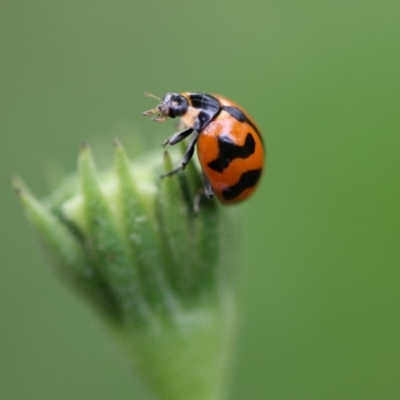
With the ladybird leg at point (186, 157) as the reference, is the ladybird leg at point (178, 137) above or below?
above

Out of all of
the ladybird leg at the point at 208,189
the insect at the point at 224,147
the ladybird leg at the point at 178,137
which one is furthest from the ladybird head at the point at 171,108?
the ladybird leg at the point at 208,189

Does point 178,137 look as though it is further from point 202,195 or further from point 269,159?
point 269,159

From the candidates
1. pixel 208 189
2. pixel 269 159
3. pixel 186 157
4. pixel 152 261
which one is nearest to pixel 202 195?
pixel 208 189

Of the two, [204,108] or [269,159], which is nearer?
[204,108]

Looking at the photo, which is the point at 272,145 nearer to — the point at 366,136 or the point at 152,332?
the point at 366,136

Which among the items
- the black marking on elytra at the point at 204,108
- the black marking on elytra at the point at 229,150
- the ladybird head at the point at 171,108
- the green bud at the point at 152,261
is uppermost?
the ladybird head at the point at 171,108

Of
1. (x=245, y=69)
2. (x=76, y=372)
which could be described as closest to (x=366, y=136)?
(x=245, y=69)

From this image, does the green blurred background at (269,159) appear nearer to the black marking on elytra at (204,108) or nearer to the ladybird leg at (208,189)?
the black marking on elytra at (204,108)
